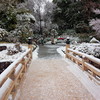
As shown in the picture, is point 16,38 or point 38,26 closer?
point 16,38

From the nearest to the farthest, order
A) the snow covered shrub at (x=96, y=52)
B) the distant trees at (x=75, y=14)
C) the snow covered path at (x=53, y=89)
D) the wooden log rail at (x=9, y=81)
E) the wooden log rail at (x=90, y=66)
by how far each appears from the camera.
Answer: the wooden log rail at (x=9, y=81) < the snow covered path at (x=53, y=89) < the wooden log rail at (x=90, y=66) < the snow covered shrub at (x=96, y=52) < the distant trees at (x=75, y=14)

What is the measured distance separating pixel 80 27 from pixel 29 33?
357 inches

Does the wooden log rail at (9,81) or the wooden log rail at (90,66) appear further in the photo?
the wooden log rail at (90,66)

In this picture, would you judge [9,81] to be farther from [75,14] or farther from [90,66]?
[75,14]

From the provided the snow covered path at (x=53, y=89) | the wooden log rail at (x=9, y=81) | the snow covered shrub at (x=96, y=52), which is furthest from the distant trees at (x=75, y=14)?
the wooden log rail at (x=9, y=81)

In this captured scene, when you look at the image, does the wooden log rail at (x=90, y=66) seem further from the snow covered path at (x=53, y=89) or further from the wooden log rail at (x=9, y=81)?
the wooden log rail at (x=9, y=81)

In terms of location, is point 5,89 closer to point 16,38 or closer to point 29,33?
point 16,38

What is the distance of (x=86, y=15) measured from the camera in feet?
72.0

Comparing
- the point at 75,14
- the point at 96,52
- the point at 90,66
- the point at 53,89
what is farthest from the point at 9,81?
the point at 75,14

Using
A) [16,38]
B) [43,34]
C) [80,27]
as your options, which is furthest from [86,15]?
[16,38]

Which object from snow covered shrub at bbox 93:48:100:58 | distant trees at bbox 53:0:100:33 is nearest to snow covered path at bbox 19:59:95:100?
snow covered shrub at bbox 93:48:100:58

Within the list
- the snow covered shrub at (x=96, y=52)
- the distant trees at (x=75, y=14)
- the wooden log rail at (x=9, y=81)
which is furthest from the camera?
the distant trees at (x=75, y=14)

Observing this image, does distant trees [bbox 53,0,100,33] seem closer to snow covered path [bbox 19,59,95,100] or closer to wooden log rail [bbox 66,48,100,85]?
wooden log rail [bbox 66,48,100,85]

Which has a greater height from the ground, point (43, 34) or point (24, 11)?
point (24, 11)
